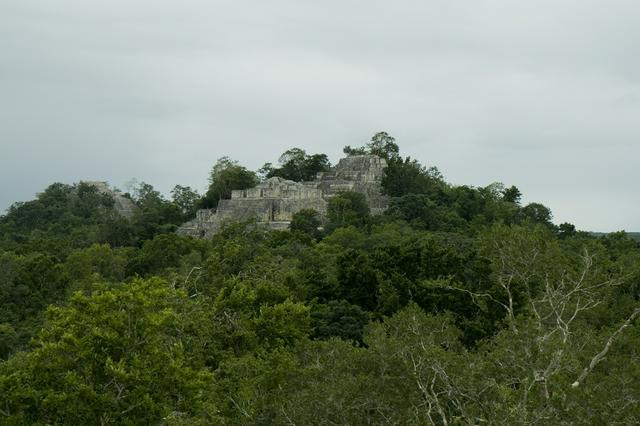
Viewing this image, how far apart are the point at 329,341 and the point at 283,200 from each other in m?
50.3

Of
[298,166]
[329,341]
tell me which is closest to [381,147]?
[298,166]

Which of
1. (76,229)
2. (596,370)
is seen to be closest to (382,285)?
(596,370)

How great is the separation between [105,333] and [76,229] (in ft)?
206

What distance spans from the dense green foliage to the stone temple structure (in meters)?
20.3

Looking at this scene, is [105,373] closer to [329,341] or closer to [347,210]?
[329,341]

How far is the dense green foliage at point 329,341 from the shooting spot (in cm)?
1892

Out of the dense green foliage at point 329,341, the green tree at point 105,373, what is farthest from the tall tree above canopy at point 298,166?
the green tree at point 105,373

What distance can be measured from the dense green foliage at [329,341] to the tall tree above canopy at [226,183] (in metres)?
27.3

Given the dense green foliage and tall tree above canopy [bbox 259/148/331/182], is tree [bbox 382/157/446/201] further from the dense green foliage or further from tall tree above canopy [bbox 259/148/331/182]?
the dense green foliage

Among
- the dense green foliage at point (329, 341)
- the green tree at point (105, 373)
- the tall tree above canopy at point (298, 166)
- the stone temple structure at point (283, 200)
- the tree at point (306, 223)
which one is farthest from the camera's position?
the tall tree above canopy at point (298, 166)

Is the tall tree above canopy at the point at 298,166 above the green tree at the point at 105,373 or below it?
above

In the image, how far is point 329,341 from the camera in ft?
77.3

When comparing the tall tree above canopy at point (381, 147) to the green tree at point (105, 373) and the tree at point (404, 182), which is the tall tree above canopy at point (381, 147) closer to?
the tree at point (404, 182)

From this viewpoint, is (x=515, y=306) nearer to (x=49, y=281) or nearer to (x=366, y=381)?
(x=366, y=381)
